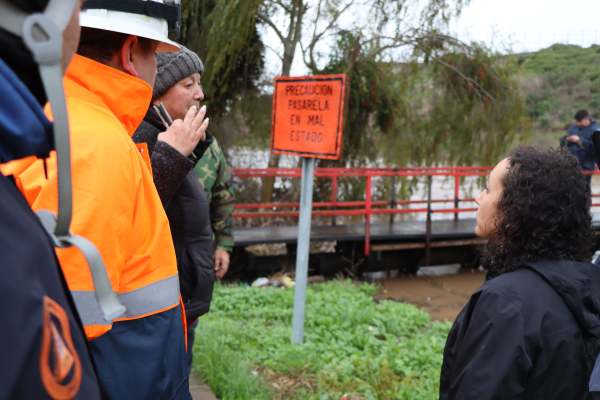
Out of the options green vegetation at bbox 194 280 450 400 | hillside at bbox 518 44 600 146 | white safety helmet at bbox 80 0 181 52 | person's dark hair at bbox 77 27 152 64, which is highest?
hillside at bbox 518 44 600 146

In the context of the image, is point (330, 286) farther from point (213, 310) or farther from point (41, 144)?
point (41, 144)

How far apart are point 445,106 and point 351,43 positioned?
2.58 m

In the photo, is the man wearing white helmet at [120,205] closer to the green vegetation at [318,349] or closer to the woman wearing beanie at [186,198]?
the woman wearing beanie at [186,198]

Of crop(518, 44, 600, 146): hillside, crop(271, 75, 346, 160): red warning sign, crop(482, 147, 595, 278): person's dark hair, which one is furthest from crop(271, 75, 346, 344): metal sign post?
crop(518, 44, 600, 146): hillside

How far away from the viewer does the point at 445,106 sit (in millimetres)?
10133

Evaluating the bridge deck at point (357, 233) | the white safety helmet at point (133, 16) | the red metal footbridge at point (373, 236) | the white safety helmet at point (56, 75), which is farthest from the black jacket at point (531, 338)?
the red metal footbridge at point (373, 236)

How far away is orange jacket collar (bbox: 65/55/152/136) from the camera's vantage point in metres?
1.15

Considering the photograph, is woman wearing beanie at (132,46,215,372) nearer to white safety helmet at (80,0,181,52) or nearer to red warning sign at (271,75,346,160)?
white safety helmet at (80,0,181,52)

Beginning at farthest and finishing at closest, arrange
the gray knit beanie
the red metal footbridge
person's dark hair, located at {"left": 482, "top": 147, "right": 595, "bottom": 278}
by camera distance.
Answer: the red metal footbridge
the gray knit beanie
person's dark hair, located at {"left": 482, "top": 147, "right": 595, "bottom": 278}

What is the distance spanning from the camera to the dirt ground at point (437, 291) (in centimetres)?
595

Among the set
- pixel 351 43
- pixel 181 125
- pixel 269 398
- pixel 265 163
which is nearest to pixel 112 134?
pixel 181 125

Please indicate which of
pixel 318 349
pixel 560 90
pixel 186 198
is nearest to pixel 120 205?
pixel 186 198

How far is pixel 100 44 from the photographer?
4.27ft

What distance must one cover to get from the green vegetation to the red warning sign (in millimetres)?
1575
